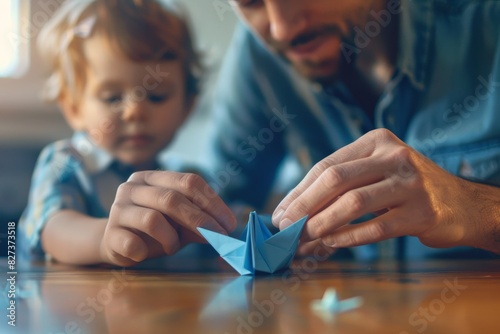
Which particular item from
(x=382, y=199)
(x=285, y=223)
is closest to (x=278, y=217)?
(x=285, y=223)

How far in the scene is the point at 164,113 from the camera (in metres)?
1.07

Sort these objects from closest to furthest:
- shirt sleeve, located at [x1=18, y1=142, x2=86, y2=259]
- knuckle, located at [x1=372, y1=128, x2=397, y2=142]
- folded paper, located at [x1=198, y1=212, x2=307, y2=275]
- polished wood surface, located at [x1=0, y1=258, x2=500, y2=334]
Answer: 1. polished wood surface, located at [x1=0, y1=258, x2=500, y2=334]
2. folded paper, located at [x1=198, y1=212, x2=307, y2=275]
3. knuckle, located at [x1=372, y1=128, x2=397, y2=142]
4. shirt sleeve, located at [x1=18, y1=142, x2=86, y2=259]

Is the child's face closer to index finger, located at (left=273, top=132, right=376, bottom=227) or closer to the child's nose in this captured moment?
the child's nose

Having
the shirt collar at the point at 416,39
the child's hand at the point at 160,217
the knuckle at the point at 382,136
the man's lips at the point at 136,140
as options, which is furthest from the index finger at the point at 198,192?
the shirt collar at the point at 416,39

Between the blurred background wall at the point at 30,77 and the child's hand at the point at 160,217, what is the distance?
426mm

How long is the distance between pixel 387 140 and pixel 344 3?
0.48 meters

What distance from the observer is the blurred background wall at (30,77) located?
1103 millimetres

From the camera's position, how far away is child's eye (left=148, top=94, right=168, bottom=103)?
3.46ft

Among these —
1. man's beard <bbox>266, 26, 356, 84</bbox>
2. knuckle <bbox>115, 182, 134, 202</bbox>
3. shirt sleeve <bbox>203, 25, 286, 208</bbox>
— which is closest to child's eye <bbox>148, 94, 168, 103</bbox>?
shirt sleeve <bbox>203, 25, 286, 208</bbox>

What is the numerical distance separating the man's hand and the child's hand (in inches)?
3.1

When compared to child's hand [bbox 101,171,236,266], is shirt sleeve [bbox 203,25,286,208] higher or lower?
lower

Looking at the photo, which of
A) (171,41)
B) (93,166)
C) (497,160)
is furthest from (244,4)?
(497,160)

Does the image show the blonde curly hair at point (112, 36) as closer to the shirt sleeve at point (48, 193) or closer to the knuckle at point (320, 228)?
the shirt sleeve at point (48, 193)

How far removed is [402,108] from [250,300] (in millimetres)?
658
